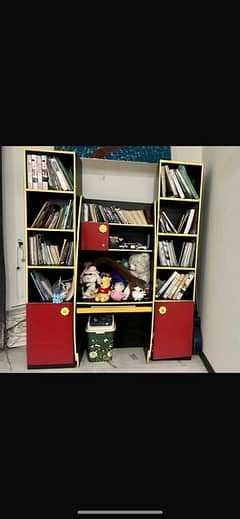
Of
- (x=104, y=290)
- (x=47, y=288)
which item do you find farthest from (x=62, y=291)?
(x=104, y=290)

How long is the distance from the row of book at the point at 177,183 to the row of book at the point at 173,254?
1.34ft

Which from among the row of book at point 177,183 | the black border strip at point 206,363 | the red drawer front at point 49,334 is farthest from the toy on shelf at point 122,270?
the black border strip at point 206,363

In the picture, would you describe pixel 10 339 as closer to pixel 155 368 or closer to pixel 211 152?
pixel 155 368

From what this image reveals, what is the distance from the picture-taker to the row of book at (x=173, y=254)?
2322 mm

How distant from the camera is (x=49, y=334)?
7.24ft

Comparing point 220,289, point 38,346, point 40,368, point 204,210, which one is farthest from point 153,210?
point 40,368

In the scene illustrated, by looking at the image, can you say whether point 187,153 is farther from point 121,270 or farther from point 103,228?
point 121,270

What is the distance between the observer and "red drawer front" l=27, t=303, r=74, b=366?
7.14ft

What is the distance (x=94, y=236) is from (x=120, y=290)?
522 mm

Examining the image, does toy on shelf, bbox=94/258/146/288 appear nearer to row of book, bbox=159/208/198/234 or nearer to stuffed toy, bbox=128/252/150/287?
stuffed toy, bbox=128/252/150/287

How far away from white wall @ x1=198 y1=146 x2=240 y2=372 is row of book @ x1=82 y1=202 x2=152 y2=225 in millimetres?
560

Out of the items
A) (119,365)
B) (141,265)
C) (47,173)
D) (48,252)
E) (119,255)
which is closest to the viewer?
(47,173)

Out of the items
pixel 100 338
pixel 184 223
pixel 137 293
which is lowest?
pixel 100 338

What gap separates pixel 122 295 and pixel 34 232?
0.91 meters
